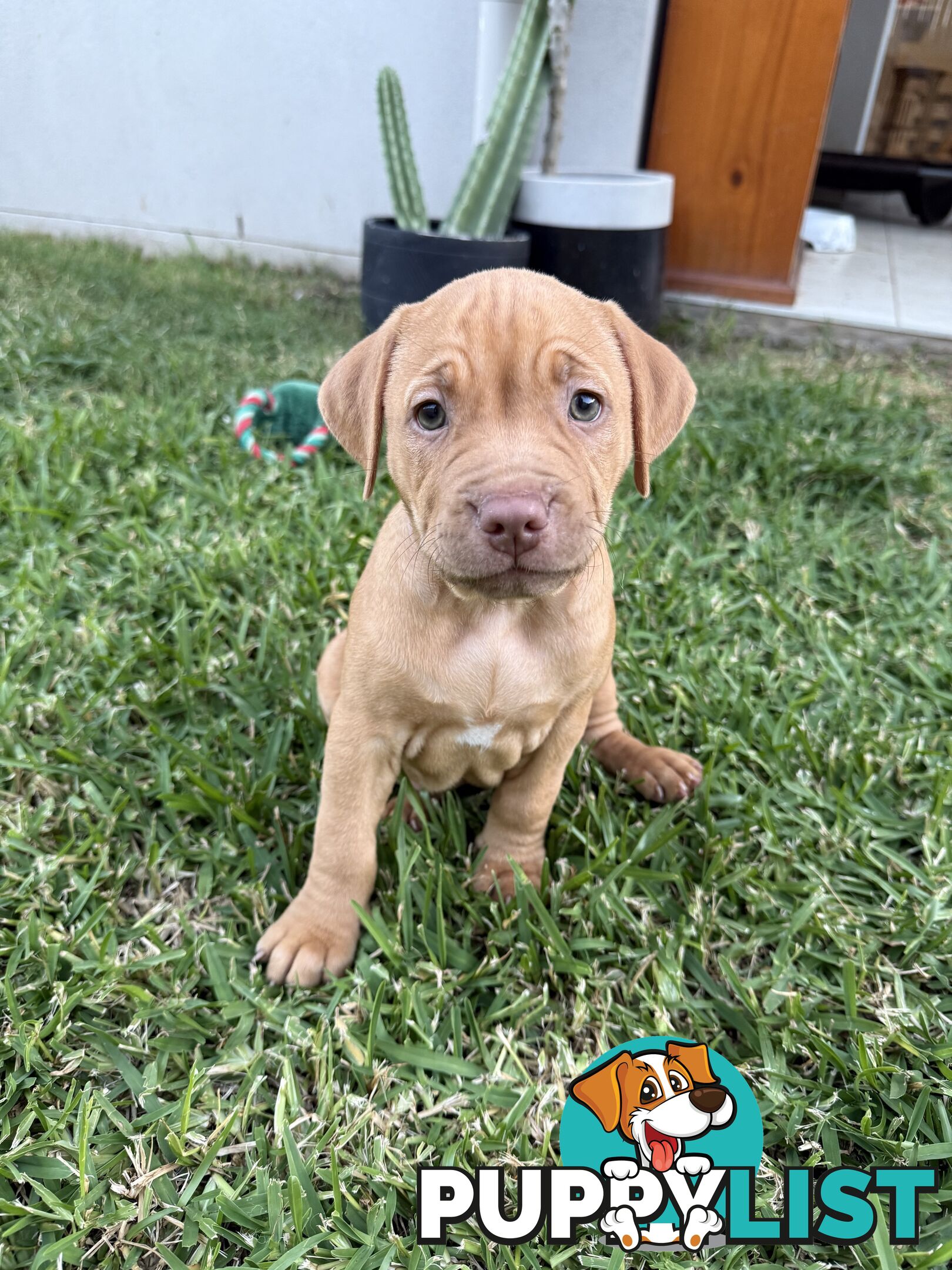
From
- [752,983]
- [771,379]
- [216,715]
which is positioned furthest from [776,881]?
[771,379]

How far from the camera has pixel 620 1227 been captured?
1921mm

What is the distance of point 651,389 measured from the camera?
7.85 ft

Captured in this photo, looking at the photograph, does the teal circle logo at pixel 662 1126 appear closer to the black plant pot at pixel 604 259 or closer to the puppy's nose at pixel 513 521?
the puppy's nose at pixel 513 521

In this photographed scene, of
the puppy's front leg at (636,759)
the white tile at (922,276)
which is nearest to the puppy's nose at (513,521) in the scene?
the puppy's front leg at (636,759)

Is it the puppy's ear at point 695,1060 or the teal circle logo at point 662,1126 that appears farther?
the puppy's ear at point 695,1060

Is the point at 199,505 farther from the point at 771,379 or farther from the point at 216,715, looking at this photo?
the point at 771,379

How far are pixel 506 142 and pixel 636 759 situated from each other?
14.5ft

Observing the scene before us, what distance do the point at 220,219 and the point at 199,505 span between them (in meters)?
4.88

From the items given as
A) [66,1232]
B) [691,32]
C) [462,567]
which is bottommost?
[66,1232]

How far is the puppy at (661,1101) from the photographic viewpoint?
76.8 inches

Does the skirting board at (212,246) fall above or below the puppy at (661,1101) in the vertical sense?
above

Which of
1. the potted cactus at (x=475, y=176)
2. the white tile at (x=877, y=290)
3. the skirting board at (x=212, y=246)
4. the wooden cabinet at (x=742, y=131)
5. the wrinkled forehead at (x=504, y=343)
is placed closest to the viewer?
the wrinkled forehead at (x=504, y=343)

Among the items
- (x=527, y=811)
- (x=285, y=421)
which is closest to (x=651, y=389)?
(x=527, y=811)

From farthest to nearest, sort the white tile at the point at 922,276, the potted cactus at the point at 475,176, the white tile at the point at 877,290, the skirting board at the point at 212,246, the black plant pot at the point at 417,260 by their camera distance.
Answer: the skirting board at the point at 212,246, the white tile at the point at 922,276, the white tile at the point at 877,290, the potted cactus at the point at 475,176, the black plant pot at the point at 417,260
